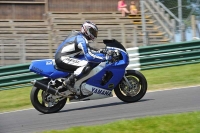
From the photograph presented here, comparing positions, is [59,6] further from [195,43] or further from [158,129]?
[158,129]

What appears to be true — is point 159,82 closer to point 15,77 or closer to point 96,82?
point 96,82

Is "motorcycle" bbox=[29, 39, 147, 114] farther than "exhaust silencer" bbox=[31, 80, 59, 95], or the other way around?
"motorcycle" bbox=[29, 39, 147, 114]

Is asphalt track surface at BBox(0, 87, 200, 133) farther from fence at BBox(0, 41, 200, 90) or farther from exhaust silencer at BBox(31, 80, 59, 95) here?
fence at BBox(0, 41, 200, 90)

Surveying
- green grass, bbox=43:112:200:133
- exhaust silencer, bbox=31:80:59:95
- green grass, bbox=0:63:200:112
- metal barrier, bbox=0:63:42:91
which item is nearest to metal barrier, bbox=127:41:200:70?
green grass, bbox=0:63:200:112

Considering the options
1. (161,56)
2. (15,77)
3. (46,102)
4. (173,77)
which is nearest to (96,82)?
(46,102)

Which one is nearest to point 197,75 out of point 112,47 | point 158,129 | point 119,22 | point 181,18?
point 181,18

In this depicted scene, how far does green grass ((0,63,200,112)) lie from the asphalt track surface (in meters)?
1.30

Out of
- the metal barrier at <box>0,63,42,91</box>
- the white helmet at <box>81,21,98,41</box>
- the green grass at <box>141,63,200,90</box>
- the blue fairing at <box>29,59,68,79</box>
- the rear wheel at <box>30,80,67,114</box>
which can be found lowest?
the metal barrier at <box>0,63,42,91</box>

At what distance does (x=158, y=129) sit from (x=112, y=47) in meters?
3.47

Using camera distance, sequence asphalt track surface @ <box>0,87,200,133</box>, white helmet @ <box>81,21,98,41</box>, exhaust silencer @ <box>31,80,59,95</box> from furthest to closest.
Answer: white helmet @ <box>81,21,98,41</box> → exhaust silencer @ <box>31,80,59,95</box> → asphalt track surface @ <box>0,87,200,133</box>

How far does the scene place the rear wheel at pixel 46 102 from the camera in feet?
32.2

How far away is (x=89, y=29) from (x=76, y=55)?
56 centimetres

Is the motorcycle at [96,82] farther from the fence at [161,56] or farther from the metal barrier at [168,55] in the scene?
the metal barrier at [168,55]

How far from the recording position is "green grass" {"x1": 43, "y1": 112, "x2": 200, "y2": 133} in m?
6.72
